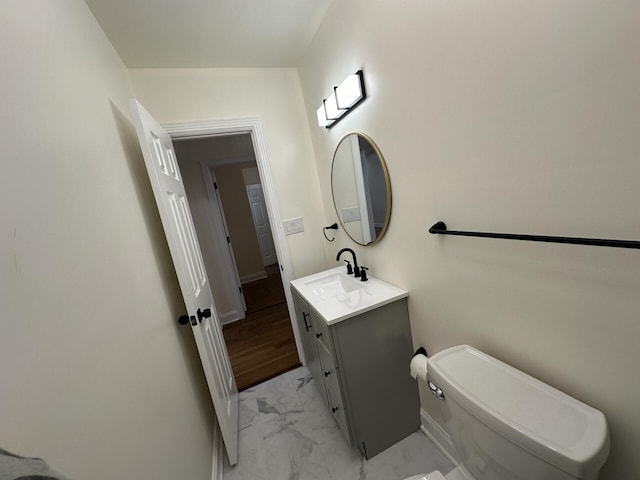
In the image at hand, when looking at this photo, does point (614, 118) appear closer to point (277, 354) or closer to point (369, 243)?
point (369, 243)

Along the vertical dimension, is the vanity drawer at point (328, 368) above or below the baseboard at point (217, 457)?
above

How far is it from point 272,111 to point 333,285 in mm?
1375

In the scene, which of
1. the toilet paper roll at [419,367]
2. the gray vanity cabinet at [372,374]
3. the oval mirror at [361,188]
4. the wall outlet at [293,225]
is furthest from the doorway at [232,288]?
the toilet paper roll at [419,367]

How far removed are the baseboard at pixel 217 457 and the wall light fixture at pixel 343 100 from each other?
81.7 inches

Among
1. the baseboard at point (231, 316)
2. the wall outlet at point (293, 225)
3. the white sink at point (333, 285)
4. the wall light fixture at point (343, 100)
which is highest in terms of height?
the wall light fixture at point (343, 100)

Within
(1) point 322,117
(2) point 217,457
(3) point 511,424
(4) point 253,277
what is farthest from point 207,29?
(4) point 253,277

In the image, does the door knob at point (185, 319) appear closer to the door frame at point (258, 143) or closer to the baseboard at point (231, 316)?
the door frame at point (258, 143)

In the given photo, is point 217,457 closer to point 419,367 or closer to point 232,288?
point 419,367

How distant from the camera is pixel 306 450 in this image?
57.3 inches

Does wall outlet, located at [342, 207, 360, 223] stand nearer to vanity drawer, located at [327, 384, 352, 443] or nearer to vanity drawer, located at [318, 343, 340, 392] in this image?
vanity drawer, located at [318, 343, 340, 392]

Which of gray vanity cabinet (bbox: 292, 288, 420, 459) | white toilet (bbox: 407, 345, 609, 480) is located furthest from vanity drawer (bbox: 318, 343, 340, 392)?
white toilet (bbox: 407, 345, 609, 480)

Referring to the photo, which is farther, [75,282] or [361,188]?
[361,188]

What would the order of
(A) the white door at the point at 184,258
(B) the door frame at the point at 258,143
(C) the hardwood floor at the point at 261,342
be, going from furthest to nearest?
(C) the hardwood floor at the point at 261,342
(B) the door frame at the point at 258,143
(A) the white door at the point at 184,258

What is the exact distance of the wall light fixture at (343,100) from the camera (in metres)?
1.27
